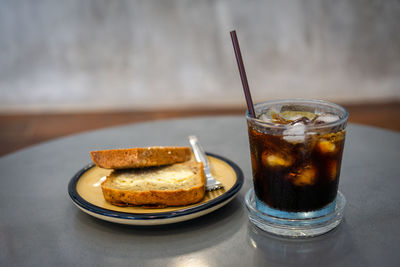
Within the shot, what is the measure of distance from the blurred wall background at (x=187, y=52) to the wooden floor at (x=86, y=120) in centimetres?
16

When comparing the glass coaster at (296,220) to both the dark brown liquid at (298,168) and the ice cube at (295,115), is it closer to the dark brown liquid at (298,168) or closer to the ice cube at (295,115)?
the dark brown liquid at (298,168)

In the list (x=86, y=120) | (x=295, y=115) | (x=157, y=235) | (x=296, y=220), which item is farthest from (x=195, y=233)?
(x=86, y=120)

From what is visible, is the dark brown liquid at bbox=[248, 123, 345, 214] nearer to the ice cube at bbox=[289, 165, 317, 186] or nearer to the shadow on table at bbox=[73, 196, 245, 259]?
the ice cube at bbox=[289, 165, 317, 186]

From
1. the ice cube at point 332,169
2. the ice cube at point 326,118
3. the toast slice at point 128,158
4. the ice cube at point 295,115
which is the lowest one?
the ice cube at point 332,169

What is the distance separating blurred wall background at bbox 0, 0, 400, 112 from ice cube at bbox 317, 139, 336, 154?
9.96 ft

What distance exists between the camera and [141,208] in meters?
0.84

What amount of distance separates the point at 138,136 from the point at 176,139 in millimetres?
133

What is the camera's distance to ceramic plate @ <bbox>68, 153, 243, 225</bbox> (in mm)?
768

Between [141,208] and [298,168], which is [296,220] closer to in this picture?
[298,168]

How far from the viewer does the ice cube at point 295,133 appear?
0.74 metres

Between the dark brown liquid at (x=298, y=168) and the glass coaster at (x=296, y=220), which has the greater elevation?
the dark brown liquid at (x=298, y=168)

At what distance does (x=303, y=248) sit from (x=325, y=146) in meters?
0.18

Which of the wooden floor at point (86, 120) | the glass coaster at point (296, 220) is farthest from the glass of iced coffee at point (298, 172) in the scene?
the wooden floor at point (86, 120)

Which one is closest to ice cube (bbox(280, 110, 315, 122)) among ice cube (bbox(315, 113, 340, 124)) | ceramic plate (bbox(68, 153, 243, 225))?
ice cube (bbox(315, 113, 340, 124))
